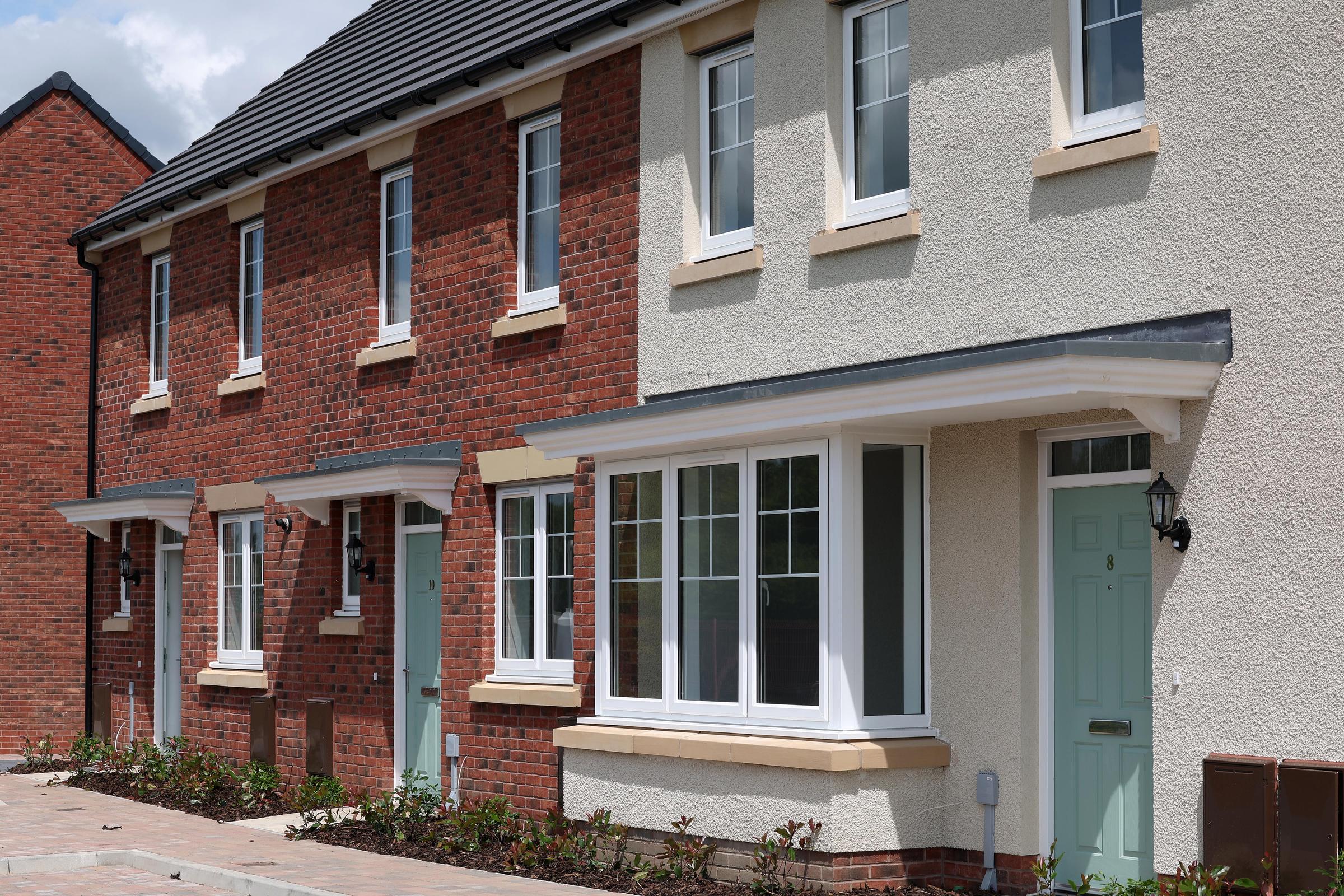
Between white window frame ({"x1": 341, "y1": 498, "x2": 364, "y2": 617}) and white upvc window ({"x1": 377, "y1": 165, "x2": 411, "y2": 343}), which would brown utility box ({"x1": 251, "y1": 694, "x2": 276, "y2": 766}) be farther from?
white upvc window ({"x1": 377, "y1": 165, "x2": 411, "y2": 343})

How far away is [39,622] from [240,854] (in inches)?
390

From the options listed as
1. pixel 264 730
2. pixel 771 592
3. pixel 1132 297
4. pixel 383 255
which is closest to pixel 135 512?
pixel 264 730

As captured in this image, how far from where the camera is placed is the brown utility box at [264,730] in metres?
16.5

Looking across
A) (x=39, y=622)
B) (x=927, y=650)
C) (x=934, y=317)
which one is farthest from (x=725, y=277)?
→ (x=39, y=622)

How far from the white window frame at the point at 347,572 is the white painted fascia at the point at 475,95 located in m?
3.46

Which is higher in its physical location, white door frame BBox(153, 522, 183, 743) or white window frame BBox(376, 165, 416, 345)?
white window frame BBox(376, 165, 416, 345)

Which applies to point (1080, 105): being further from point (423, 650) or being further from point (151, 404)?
point (151, 404)

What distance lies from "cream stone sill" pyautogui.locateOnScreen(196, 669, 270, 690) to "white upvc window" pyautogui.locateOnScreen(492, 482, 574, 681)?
13.7 ft

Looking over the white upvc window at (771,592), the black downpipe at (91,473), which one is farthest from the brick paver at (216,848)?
the black downpipe at (91,473)

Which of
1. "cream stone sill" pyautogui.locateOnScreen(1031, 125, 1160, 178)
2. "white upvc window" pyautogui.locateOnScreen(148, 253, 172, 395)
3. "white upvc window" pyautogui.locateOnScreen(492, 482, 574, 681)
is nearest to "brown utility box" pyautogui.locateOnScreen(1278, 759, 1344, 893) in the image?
"cream stone sill" pyautogui.locateOnScreen(1031, 125, 1160, 178)

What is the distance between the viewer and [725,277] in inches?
454

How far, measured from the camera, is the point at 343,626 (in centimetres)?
1530

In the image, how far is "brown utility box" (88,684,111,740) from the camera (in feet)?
66.2

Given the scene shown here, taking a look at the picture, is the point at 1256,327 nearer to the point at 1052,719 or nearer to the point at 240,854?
the point at 1052,719
